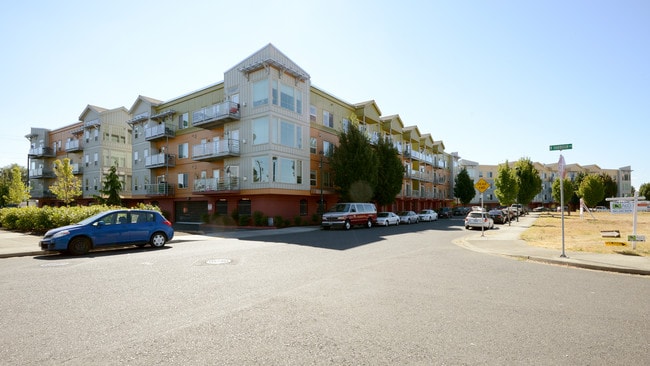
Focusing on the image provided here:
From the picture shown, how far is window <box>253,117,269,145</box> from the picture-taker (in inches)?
1094

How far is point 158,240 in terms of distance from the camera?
48.0 feet

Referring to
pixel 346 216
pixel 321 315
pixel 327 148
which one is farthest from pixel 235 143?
pixel 321 315

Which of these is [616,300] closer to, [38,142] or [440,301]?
[440,301]

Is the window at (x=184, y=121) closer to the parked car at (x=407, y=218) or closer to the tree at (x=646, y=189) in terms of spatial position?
the parked car at (x=407, y=218)

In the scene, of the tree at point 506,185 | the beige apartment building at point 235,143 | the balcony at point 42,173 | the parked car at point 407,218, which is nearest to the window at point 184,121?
the beige apartment building at point 235,143

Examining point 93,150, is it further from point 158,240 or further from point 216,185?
point 158,240

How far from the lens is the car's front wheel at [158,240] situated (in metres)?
14.4

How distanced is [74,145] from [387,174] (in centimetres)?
4197

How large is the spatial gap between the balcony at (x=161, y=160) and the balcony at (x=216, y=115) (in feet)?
19.6

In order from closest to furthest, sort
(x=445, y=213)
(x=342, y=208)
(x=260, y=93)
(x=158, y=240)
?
(x=158, y=240)
(x=342, y=208)
(x=260, y=93)
(x=445, y=213)

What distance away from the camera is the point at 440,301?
6203 mm

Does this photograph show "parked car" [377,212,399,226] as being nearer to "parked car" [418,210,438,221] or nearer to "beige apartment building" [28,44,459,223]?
"beige apartment building" [28,44,459,223]

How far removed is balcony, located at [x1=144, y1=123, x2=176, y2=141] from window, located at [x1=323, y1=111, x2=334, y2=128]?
15489 millimetres

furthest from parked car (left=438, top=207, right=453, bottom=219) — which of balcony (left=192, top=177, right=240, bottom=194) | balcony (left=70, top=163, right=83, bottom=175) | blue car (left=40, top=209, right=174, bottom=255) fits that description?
balcony (left=70, top=163, right=83, bottom=175)
